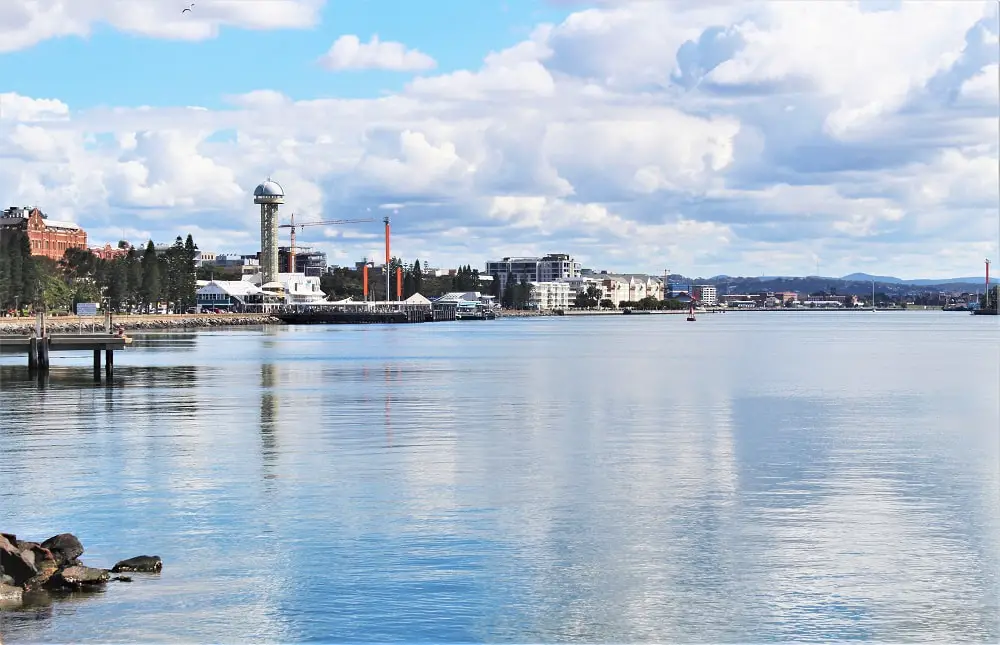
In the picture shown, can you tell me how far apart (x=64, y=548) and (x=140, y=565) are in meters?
1.47

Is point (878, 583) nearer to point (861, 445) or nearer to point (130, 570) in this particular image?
point (130, 570)

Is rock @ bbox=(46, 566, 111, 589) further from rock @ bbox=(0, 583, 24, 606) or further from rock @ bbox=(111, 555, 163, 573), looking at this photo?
rock @ bbox=(111, 555, 163, 573)

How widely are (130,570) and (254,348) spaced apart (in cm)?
10980

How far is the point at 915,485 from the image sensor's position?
36.1m

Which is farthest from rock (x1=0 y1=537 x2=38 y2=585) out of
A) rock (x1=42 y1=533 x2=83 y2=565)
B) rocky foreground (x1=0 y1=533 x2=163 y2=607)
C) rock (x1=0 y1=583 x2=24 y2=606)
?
rock (x1=42 y1=533 x2=83 y2=565)

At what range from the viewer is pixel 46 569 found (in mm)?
23969

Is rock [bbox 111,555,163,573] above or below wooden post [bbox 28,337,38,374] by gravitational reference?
below

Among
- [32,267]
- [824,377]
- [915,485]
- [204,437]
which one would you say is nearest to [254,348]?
[32,267]

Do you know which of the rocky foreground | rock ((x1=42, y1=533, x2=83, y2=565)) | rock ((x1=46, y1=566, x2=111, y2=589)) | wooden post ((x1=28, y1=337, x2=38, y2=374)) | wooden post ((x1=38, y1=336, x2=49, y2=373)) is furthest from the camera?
wooden post ((x1=28, y1=337, x2=38, y2=374))

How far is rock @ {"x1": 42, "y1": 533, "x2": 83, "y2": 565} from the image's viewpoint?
2447cm

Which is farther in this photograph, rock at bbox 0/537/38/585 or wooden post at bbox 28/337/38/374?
wooden post at bbox 28/337/38/374

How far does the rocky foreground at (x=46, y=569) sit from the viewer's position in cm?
2320

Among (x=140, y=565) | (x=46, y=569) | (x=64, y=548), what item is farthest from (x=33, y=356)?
(x=46, y=569)

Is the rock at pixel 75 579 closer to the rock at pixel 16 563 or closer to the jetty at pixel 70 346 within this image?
the rock at pixel 16 563
